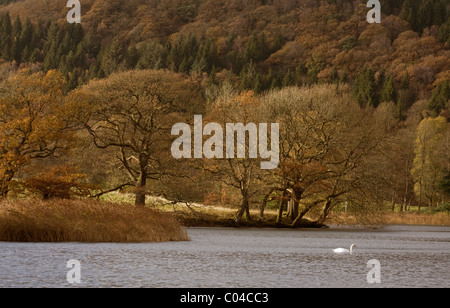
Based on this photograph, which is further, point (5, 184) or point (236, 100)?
point (236, 100)

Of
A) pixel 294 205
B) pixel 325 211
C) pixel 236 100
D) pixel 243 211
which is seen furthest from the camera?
pixel 236 100

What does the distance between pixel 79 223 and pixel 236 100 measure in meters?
32.6

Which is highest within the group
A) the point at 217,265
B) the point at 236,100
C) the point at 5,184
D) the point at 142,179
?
the point at 236,100

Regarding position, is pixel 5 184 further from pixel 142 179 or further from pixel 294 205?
pixel 294 205

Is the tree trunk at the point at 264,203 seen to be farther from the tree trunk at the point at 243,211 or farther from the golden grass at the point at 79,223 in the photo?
the golden grass at the point at 79,223

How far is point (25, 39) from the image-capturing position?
162 metres

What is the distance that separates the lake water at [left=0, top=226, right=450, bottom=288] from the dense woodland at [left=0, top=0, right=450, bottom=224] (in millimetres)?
19238

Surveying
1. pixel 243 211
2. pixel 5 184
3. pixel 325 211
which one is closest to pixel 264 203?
pixel 243 211

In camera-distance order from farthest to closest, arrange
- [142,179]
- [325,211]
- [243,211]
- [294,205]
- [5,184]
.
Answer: [294,205] → [325,211] → [243,211] → [142,179] → [5,184]

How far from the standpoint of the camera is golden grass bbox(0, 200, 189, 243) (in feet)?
116

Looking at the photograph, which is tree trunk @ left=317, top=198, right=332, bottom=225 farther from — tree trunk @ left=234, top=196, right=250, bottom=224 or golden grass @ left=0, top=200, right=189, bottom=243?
golden grass @ left=0, top=200, right=189, bottom=243

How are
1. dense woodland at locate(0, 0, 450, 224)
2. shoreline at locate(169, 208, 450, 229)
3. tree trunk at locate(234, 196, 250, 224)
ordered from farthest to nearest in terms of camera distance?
1. tree trunk at locate(234, 196, 250, 224)
2. shoreline at locate(169, 208, 450, 229)
3. dense woodland at locate(0, 0, 450, 224)

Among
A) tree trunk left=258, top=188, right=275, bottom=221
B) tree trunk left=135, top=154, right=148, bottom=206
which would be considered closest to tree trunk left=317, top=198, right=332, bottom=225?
tree trunk left=258, top=188, right=275, bottom=221

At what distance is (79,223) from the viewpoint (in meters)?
37.1
